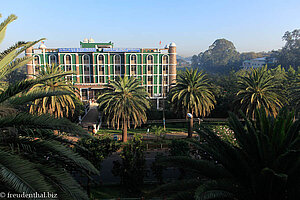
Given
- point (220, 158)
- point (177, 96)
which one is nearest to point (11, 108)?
point (220, 158)

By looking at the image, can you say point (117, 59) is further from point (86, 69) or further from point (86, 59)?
point (86, 69)

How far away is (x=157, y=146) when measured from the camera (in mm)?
30469

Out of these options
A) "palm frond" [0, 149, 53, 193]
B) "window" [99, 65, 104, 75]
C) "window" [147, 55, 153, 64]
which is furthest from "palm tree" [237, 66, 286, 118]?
"window" [99, 65, 104, 75]

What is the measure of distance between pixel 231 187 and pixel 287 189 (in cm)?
151

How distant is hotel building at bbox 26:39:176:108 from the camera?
58.2m

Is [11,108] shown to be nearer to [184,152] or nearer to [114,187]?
[114,187]

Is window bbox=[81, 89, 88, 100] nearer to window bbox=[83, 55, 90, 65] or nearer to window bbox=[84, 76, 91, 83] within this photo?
window bbox=[84, 76, 91, 83]

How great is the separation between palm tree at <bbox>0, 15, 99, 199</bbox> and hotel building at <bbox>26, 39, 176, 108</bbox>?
52.1m

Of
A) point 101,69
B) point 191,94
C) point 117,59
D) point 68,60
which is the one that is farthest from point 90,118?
point 191,94

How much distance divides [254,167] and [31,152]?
248 inches

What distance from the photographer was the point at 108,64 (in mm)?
59531

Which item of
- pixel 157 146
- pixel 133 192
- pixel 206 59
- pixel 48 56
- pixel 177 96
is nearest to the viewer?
pixel 133 192

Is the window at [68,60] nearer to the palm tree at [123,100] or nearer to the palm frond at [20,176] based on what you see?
the palm tree at [123,100]

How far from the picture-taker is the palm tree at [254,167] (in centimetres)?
625
